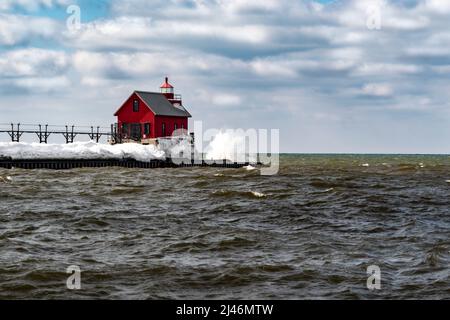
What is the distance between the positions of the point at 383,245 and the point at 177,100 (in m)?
56.4

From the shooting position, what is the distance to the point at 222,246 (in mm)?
15914

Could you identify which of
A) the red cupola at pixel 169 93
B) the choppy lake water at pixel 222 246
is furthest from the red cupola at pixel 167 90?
the choppy lake water at pixel 222 246

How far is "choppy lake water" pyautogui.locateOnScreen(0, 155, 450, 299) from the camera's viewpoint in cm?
1183

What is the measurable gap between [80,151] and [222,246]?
4239 cm

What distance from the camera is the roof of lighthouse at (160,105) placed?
65875 mm

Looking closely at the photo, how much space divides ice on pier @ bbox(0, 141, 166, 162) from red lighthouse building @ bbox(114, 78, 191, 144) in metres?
3.38

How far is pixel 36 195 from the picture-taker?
28.0 m

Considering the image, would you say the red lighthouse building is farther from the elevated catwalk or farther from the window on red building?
the elevated catwalk

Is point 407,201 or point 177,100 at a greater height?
point 177,100

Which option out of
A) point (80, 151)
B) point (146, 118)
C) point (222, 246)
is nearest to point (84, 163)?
point (80, 151)

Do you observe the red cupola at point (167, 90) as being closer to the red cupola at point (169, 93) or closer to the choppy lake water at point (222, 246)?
the red cupola at point (169, 93)

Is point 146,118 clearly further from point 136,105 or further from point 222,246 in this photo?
point 222,246

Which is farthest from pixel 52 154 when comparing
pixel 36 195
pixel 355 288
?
pixel 355 288

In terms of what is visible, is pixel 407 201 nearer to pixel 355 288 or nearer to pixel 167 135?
pixel 355 288
